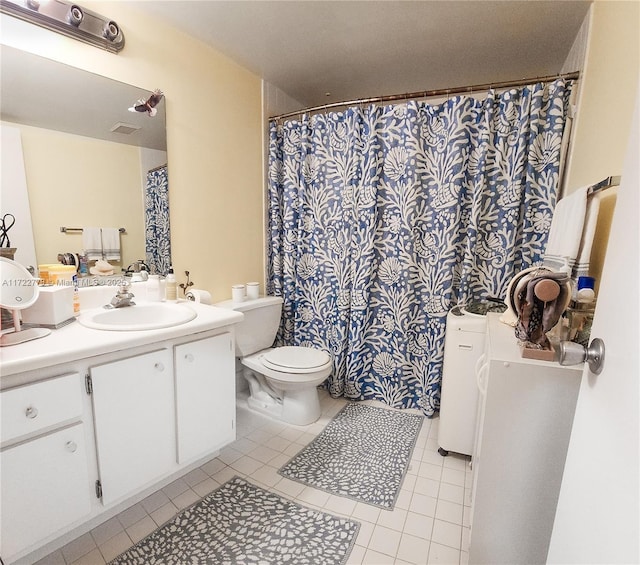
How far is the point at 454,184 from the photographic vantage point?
1.86 m

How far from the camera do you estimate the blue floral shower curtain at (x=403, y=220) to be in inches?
69.7

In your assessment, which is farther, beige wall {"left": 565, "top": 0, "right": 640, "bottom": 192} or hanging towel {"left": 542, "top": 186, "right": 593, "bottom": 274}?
hanging towel {"left": 542, "top": 186, "right": 593, "bottom": 274}

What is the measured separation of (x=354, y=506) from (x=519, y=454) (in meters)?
0.78

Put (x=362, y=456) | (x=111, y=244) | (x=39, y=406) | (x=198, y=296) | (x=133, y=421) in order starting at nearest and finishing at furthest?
(x=39, y=406)
(x=133, y=421)
(x=111, y=244)
(x=362, y=456)
(x=198, y=296)

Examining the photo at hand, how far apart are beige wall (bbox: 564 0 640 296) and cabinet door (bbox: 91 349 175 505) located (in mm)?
1754

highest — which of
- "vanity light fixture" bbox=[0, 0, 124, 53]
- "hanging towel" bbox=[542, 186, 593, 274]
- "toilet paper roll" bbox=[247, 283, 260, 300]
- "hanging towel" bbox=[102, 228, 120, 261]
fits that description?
"vanity light fixture" bbox=[0, 0, 124, 53]

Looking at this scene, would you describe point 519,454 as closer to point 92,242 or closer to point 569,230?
point 569,230

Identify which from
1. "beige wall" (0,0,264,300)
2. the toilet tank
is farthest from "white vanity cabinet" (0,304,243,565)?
"beige wall" (0,0,264,300)

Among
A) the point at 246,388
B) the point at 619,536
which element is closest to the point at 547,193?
the point at 619,536

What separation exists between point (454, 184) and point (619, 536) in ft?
5.56

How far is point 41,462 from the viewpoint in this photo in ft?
3.22

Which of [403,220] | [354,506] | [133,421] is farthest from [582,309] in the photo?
[133,421]

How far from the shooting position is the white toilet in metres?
1.90

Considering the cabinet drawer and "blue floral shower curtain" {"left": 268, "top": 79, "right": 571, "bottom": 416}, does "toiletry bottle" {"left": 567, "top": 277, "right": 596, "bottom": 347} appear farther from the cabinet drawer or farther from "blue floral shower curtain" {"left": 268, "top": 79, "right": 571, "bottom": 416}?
the cabinet drawer
